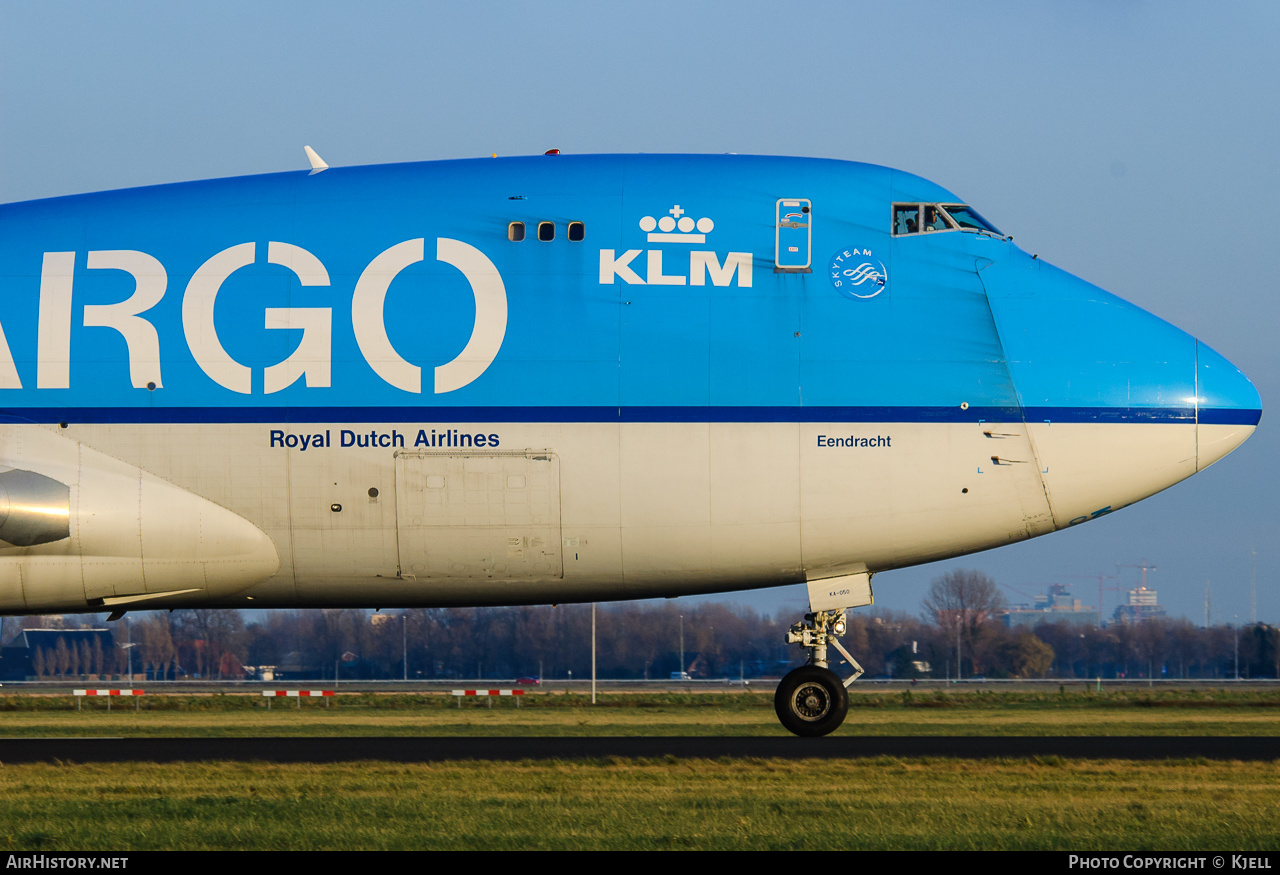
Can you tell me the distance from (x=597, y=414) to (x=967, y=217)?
599cm

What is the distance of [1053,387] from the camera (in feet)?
59.0

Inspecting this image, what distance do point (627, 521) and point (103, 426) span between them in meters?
7.11

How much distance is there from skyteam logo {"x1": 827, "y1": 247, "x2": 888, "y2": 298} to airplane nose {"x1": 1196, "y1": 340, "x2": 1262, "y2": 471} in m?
4.45

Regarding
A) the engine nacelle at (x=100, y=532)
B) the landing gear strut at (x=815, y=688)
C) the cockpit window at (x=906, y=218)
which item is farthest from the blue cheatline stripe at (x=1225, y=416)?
the engine nacelle at (x=100, y=532)

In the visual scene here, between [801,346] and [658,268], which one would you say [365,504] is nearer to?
[658,268]

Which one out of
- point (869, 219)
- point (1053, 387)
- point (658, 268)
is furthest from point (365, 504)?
point (1053, 387)

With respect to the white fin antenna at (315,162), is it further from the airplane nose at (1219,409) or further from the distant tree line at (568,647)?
the distant tree line at (568,647)

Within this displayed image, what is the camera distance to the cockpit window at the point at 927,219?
18.8m

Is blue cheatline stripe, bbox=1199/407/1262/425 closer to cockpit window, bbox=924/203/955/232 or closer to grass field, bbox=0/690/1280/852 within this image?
cockpit window, bbox=924/203/955/232

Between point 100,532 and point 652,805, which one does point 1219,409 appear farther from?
point 100,532

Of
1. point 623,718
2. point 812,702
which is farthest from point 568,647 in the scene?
point 812,702

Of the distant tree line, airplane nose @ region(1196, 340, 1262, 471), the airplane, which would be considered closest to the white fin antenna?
the airplane

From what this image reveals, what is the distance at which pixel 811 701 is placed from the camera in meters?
18.9
